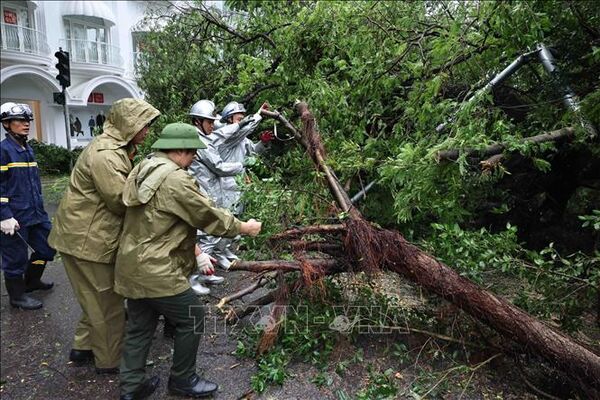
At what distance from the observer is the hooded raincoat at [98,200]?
294 cm

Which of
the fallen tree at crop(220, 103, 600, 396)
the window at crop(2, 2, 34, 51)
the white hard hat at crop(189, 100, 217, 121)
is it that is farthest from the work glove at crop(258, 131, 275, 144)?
the window at crop(2, 2, 34, 51)

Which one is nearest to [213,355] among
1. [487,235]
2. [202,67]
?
[487,235]

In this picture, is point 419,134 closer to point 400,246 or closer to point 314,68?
point 400,246

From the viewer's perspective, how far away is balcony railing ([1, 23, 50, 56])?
56.3ft

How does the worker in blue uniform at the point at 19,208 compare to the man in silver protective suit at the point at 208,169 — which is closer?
the worker in blue uniform at the point at 19,208

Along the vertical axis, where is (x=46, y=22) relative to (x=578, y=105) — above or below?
above

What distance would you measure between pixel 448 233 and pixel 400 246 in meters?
0.51

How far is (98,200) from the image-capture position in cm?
299

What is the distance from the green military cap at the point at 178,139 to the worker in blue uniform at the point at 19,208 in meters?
2.07

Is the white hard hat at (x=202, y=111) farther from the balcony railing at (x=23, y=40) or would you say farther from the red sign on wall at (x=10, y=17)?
the red sign on wall at (x=10, y=17)

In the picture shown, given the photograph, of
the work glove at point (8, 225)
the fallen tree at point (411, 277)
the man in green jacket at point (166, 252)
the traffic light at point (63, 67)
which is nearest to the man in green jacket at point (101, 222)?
the man in green jacket at point (166, 252)

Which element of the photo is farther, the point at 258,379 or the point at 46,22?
the point at 46,22

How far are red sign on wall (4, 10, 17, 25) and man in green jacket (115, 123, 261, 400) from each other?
64.1 ft

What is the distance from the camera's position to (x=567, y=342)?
266cm
